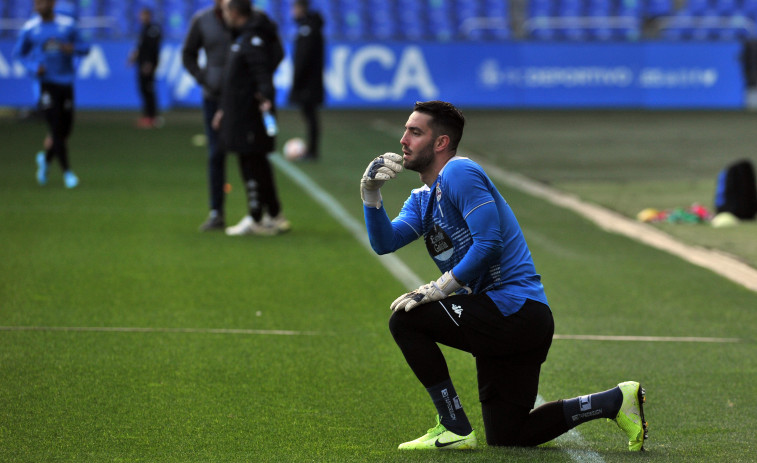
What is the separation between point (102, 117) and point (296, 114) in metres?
4.44

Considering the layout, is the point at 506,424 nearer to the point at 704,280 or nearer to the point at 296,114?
the point at 704,280

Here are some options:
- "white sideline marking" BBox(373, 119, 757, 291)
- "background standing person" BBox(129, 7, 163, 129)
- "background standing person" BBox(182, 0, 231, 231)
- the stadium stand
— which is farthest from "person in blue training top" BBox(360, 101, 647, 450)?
the stadium stand

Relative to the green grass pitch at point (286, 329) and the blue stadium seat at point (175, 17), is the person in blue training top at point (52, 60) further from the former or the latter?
the blue stadium seat at point (175, 17)

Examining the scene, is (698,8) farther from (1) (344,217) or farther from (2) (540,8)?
(1) (344,217)

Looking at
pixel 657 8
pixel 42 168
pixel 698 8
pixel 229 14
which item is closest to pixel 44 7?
pixel 42 168

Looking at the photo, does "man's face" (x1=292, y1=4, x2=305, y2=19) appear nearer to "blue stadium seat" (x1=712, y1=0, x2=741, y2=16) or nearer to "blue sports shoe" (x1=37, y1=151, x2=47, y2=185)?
"blue sports shoe" (x1=37, y1=151, x2=47, y2=185)

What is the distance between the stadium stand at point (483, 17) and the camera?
1196 inches

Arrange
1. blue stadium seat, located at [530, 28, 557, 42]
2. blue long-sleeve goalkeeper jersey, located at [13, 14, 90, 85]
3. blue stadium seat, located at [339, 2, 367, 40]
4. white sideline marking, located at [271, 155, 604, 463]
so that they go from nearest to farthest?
white sideline marking, located at [271, 155, 604, 463] < blue long-sleeve goalkeeper jersey, located at [13, 14, 90, 85] < blue stadium seat, located at [530, 28, 557, 42] < blue stadium seat, located at [339, 2, 367, 40]

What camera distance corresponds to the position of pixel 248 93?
1015 cm

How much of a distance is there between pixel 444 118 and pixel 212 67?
6.21 metres

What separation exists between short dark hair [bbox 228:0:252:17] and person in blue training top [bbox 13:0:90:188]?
4.03 metres

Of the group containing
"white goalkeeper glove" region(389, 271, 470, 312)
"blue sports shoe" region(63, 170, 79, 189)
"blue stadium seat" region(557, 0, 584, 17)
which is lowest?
"blue stadium seat" region(557, 0, 584, 17)

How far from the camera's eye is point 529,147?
1920 cm

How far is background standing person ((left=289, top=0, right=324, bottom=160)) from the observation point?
1738cm
